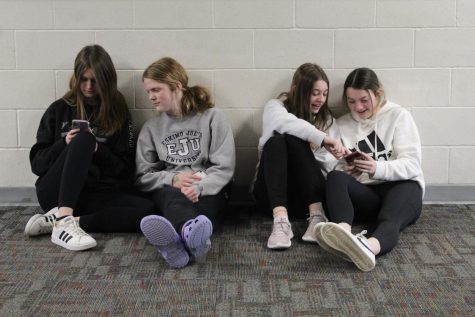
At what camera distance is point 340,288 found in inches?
94.7

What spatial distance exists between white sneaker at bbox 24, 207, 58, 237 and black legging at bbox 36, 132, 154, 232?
10 cm

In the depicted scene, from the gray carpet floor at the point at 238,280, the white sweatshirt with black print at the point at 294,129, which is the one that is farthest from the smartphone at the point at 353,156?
the gray carpet floor at the point at 238,280

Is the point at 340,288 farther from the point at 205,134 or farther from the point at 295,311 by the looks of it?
the point at 205,134

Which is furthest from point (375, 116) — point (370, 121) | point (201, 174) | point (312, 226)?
point (201, 174)

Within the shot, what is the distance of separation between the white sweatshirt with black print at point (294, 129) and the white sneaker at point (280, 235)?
42 cm

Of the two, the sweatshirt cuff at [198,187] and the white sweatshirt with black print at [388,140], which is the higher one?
the white sweatshirt with black print at [388,140]

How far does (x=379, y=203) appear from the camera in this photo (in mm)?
3045

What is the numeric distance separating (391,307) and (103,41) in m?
2.05

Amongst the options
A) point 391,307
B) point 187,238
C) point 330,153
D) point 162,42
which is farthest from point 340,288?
point 162,42

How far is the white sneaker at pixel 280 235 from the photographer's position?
281 centimetres

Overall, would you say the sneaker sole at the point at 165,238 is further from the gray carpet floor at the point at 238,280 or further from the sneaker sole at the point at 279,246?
the sneaker sole at the point at 279,246

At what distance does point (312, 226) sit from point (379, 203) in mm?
352

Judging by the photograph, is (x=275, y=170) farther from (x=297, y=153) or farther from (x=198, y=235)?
(x=198, y=235)

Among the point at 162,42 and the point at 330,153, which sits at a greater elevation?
the point at 162,42
